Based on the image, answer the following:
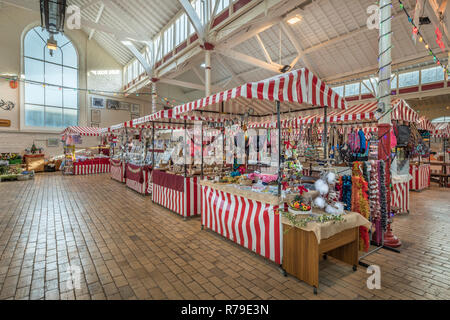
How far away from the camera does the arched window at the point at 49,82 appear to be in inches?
536

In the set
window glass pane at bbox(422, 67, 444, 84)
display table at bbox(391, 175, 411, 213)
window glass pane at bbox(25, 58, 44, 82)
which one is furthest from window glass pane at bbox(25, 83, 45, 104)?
window glass pane at bbox(422, 67, 444, 84)

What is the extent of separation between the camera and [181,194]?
16.1 ft

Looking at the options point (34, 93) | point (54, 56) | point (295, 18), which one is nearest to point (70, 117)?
point (34, 93)

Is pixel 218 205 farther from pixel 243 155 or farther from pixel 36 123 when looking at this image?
pixel 36 123

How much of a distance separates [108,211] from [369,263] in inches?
195

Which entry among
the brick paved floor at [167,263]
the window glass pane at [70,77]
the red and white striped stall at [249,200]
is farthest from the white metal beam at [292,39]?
the window glass pane at [70,77]

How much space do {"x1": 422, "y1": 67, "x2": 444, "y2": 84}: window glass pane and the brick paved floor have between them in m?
8.43


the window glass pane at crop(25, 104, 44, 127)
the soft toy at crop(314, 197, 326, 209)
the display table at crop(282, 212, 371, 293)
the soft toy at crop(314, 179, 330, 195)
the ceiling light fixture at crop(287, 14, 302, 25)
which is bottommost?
the display table at crop(282, 212, 371, 293)

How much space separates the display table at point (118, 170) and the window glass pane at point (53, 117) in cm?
745

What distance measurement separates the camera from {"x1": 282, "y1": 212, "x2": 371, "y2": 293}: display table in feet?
7.81

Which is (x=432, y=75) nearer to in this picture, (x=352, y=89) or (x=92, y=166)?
(x=352, y=89)

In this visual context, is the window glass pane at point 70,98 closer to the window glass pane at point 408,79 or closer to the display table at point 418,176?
the display table at point 418,176

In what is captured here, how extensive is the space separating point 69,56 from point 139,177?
1265 centimetres

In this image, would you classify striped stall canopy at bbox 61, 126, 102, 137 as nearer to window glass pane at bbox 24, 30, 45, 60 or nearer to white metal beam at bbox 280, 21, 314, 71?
window glass pane at bbox 24, 30, 45, 60
